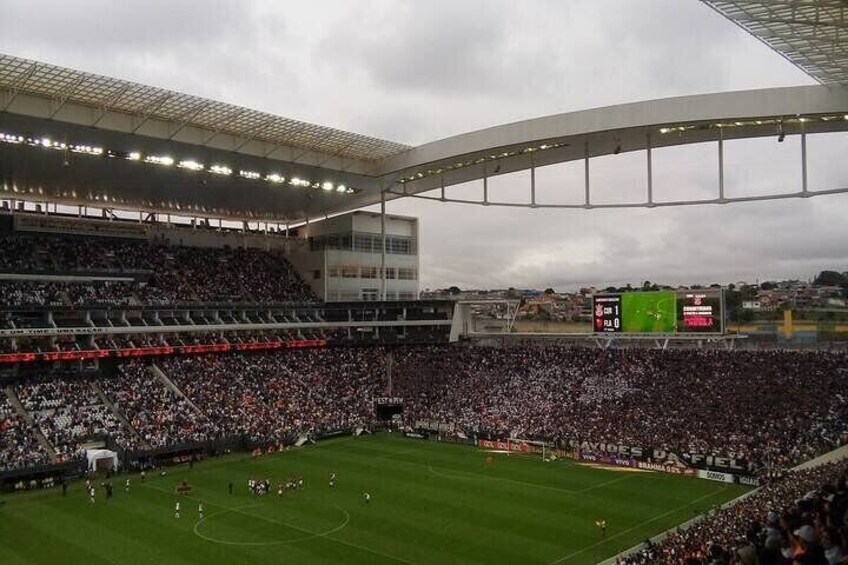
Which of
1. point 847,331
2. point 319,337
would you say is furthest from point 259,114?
point 847,331

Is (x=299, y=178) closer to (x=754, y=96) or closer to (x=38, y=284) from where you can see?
(x=38, y=284)

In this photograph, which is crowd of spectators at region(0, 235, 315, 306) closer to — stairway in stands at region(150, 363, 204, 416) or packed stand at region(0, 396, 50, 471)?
stairway in stands at region(150, 363, 204, 416)

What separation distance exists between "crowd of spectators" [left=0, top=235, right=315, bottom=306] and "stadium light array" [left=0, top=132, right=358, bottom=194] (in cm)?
1097

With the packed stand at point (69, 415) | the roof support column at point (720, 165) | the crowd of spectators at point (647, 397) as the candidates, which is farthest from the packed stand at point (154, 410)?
the roof support column at point (720, 165)

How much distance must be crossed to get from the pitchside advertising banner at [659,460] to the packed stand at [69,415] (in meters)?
24.7

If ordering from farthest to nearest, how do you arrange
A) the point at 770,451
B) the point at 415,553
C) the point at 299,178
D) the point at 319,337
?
1. the point at 319,337
2. the point at 299,178
3. the point at 770,451
4. the point at 415,553

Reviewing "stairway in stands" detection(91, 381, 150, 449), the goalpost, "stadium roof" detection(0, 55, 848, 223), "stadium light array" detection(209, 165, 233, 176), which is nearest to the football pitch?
the goalpost

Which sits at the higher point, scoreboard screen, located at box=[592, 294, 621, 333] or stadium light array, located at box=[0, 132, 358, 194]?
stadium light array, located at box=[0, 132, 358, 194]

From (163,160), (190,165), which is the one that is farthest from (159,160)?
(190,165)

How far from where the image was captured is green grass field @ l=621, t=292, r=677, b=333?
50250 millimetres

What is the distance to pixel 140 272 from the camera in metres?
59.7

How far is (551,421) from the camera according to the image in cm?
4819

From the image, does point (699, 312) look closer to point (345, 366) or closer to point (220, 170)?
point (345, 366)

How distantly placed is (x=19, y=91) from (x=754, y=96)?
41.7 meters
